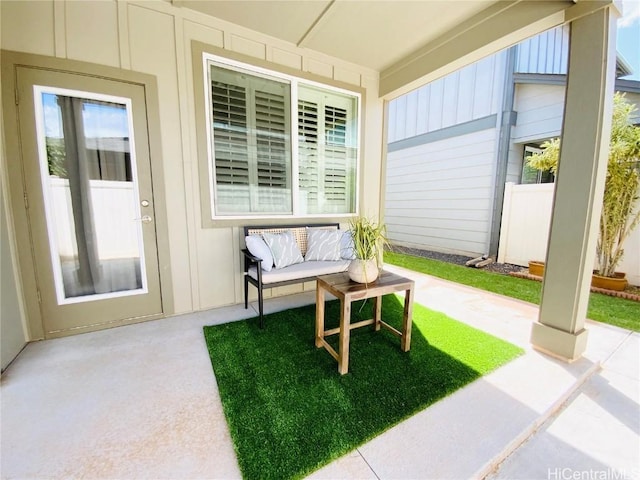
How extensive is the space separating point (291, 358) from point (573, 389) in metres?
1.88

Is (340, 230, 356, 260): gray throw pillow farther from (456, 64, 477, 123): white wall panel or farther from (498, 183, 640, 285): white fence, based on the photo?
(456, 64, 477, 123): white wall panel

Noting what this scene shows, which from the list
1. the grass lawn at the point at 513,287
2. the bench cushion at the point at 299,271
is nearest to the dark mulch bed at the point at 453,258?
the grass lawn at the point at 513,287

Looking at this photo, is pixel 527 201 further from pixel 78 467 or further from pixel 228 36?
pixel 78 467

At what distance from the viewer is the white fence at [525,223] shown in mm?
4383

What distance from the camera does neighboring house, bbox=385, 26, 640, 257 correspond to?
4977mm

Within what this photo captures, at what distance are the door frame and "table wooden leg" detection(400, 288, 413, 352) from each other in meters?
2.40

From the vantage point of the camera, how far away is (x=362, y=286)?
187 cm

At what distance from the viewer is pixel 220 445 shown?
4.17ft

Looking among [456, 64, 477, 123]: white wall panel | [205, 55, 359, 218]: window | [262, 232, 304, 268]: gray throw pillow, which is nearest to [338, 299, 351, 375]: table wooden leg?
[262, 232, 304, 268]: gray throw pillow

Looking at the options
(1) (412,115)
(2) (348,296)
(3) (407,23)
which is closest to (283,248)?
(2) (348,296)

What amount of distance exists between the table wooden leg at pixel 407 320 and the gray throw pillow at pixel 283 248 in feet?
4.13

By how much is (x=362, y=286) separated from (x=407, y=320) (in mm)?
495

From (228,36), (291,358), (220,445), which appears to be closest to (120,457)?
(220,445)

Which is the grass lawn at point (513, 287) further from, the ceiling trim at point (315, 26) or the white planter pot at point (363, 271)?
the ceiling trim at point (315, 26)
